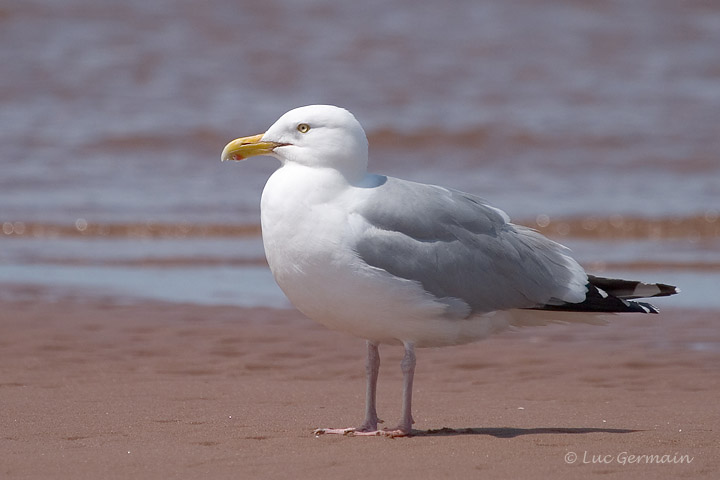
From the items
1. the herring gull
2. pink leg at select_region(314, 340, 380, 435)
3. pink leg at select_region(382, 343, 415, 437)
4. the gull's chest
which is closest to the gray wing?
the herring gull

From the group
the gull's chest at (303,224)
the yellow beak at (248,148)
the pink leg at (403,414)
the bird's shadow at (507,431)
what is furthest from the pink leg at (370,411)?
the yellow beak at (248,148)

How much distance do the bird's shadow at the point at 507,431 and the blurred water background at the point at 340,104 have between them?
3789 millimetres

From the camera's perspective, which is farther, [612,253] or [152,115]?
[152,115]

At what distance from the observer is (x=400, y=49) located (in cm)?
2042

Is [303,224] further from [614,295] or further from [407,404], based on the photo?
[614,295]

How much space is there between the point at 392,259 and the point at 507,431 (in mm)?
967

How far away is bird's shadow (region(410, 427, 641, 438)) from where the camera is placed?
519cm

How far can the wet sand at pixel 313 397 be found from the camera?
15.4ft

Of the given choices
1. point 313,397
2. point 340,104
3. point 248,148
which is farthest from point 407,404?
point 340,104

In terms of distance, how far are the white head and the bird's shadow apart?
3.95ft

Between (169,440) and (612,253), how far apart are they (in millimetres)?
6993

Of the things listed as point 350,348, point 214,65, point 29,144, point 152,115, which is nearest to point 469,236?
point 350,348

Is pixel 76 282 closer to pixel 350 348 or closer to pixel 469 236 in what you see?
pixel 350 348

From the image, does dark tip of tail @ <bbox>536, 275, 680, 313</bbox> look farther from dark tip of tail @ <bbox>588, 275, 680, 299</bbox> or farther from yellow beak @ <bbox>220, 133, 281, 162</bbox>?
yellow beak @ <bbox>220, 133, 281, 162</bbox>
